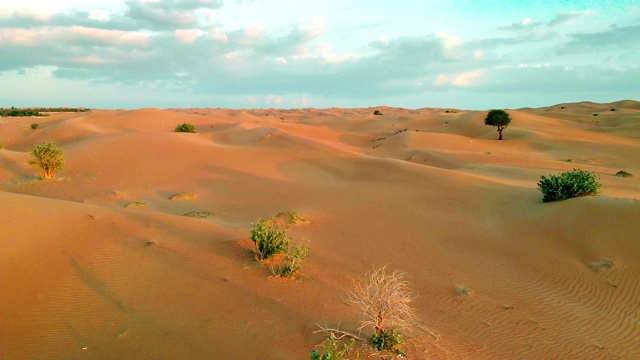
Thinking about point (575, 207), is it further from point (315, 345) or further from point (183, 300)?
point (183, 300)

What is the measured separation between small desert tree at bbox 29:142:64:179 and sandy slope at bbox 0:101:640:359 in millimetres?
428

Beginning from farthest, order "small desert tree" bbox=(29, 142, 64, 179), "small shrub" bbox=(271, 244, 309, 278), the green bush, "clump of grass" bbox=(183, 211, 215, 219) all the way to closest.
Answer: "small desert tree" bbox=(29, 142, 64, 179), "clump of grass" bbox=(183, 211, 215, 219), the green bush, "small shrub" bbox=(271, 244, 309, 278)

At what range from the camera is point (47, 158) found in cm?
1684

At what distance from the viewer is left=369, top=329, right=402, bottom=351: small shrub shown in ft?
17.5

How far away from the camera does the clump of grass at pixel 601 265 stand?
8266 mm

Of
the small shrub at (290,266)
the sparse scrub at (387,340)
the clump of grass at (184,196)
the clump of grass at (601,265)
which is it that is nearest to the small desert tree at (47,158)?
the clump of grass at (184,196)

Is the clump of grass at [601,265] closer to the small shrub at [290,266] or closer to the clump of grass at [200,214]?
the small shrub at [290,266]

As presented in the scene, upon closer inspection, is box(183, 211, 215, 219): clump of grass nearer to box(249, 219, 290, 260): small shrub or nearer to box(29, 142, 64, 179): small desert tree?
box(249, 219, 290, 260): small shrub

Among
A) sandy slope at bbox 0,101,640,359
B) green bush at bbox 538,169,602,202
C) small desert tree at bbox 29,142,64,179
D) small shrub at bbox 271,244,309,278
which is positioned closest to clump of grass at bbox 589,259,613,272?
sandy slope at bbox 0,101,640,359

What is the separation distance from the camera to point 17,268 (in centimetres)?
720

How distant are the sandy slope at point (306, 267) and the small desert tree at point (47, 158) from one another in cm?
43

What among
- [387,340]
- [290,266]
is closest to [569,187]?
[290,266]

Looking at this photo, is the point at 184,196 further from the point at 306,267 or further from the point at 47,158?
the point at 306,267

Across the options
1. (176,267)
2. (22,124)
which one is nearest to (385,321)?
(176,267)
